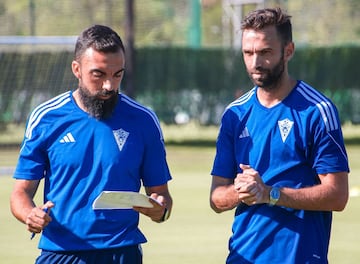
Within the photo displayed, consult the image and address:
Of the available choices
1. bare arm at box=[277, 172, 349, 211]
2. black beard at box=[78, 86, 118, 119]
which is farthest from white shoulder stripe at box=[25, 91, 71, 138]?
bare arm at box=[277, 172, 349, 211]

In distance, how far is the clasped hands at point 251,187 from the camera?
5.01 metres

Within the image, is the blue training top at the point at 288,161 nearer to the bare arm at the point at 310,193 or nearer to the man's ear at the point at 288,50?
the bare arm at the point at 310,193

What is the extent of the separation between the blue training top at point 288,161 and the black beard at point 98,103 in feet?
2.31

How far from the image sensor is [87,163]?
5.29 m

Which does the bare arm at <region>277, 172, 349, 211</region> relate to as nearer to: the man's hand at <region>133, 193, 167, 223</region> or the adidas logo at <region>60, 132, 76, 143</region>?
the man's hand at <region>133, 193, 167, 223</region>

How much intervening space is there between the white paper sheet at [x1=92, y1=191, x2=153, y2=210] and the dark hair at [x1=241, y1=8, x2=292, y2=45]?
1.12 meters

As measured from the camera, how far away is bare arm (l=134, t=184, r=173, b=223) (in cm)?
519

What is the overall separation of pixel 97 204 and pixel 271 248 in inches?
39.2

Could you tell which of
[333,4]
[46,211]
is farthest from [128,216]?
[333,4]

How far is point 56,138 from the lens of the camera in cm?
535

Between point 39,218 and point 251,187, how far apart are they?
3.56 ft

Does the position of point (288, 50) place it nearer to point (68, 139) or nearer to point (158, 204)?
point (158, 204)

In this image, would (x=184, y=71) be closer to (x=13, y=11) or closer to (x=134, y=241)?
(x=13, y=11)

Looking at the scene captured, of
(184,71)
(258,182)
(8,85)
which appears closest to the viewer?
(258,182)
